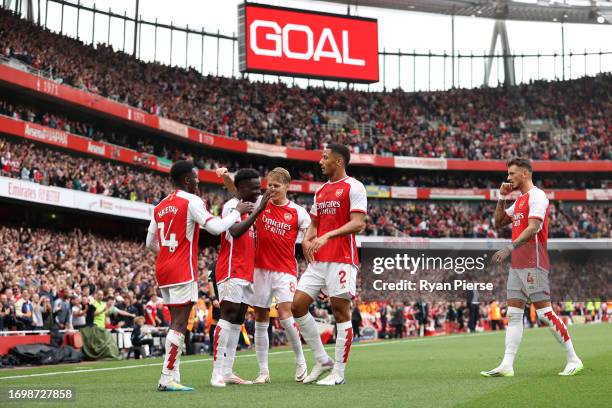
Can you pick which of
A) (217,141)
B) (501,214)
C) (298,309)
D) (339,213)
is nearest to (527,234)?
(501,214)

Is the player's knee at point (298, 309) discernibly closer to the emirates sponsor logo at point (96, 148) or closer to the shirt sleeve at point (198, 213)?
the shirt sleeve at point (198, 213)

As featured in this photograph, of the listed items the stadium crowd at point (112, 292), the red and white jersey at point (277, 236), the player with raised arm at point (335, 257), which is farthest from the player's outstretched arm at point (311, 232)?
the stadium crowd at point (112, 292)

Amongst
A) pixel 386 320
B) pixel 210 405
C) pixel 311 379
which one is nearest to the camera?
pixel 210 405

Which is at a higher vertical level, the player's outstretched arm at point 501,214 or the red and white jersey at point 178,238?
the player's outstretched arm at point 501,214

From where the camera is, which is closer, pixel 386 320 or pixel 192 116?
pixel 386 320

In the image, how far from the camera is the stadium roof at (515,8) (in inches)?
2248

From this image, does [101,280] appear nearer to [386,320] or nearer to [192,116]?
[386,320]

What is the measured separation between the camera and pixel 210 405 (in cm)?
671

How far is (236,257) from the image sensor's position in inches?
347

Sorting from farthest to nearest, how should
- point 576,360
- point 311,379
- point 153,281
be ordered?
point 153,281 → point 576,360 → point 311,379

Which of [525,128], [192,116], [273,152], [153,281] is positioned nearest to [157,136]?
[192,116]

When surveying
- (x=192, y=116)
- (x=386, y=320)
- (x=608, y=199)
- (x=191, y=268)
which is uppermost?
(x=192, y=116)

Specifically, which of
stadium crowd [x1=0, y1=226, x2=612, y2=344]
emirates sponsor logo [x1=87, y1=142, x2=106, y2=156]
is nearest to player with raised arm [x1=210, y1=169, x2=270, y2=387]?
stadium crowd [x1=0, y1=226, x2=612, y2=344]

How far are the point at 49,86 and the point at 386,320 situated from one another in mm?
18747
